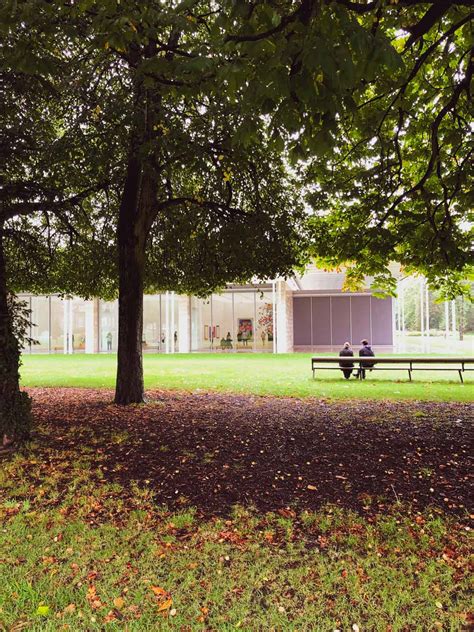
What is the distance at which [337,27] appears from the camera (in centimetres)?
331

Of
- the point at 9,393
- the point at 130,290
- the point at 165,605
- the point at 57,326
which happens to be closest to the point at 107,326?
the point at 57,326

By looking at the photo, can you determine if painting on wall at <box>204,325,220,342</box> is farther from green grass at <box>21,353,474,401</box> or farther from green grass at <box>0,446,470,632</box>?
green grass at <box>0,446,470,632</box>

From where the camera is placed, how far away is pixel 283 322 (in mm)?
27672

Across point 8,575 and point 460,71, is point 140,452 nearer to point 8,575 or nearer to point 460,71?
point 8,575

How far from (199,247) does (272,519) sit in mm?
6598

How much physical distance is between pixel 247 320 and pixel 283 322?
2.93 m

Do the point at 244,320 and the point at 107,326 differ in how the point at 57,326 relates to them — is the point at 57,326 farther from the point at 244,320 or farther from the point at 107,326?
the point at 244,320

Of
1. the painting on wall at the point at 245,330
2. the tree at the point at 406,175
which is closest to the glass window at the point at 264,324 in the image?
the painting on wall at the point at 245,330

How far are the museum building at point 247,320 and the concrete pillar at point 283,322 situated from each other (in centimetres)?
17

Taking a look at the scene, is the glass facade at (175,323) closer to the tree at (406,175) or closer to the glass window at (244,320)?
the glass window at (244,320)

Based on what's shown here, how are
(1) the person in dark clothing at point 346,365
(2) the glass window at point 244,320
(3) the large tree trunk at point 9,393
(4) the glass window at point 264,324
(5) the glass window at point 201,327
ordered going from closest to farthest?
(3) the large tree trunk at point 9,393 → (1) the person in dark clothing at point 346,365 → (4) the glass window at point 264,324 → (2) the glass window at point 244,320 → (5) the glass window at point 201,327

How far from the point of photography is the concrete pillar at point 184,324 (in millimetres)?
29422

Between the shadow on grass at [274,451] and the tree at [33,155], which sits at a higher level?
the tree at [33,155]

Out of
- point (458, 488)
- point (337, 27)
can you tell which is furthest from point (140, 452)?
point (337, 27)
